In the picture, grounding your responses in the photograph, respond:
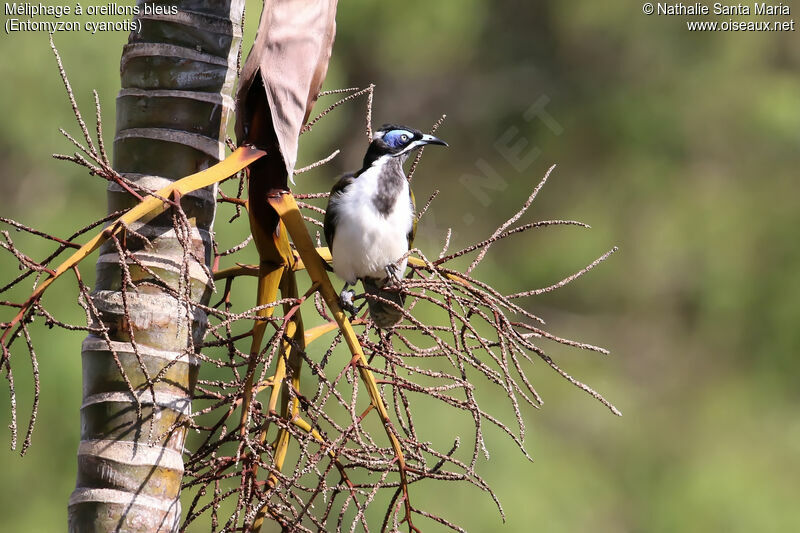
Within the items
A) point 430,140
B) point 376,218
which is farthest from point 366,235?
point 430,140

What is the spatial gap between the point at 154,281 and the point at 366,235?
395 millimetres

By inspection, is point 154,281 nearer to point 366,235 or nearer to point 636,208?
point 366,235

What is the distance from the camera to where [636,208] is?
5.58m

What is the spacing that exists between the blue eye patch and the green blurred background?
9.06 feet

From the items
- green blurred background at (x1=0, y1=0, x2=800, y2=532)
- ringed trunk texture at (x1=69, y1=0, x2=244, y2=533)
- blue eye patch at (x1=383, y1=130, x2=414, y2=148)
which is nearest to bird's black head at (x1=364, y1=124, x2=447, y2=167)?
blue eye patch at (x1=383, y1=130, x2=414, y2=148)

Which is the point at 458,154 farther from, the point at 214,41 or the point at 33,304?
the point at 33,304

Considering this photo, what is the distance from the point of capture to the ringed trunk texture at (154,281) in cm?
135

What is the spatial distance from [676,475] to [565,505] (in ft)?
2.93

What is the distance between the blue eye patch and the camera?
1.82 meters

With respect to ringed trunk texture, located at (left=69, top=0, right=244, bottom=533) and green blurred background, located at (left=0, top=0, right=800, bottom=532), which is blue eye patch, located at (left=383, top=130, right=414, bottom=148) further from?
green blurred background, located at (left=0, top=0, right=800, bottom=532)

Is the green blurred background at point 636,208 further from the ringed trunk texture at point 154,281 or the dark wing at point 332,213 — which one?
the ringed trunk texture at point 154,281

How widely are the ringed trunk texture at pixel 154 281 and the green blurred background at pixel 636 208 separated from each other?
308 centimetres

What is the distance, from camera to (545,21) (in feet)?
19.7

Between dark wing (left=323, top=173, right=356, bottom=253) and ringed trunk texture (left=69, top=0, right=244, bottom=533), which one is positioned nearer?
ringed trunk texture (left=69, top=0, right=244, bottom=533)
